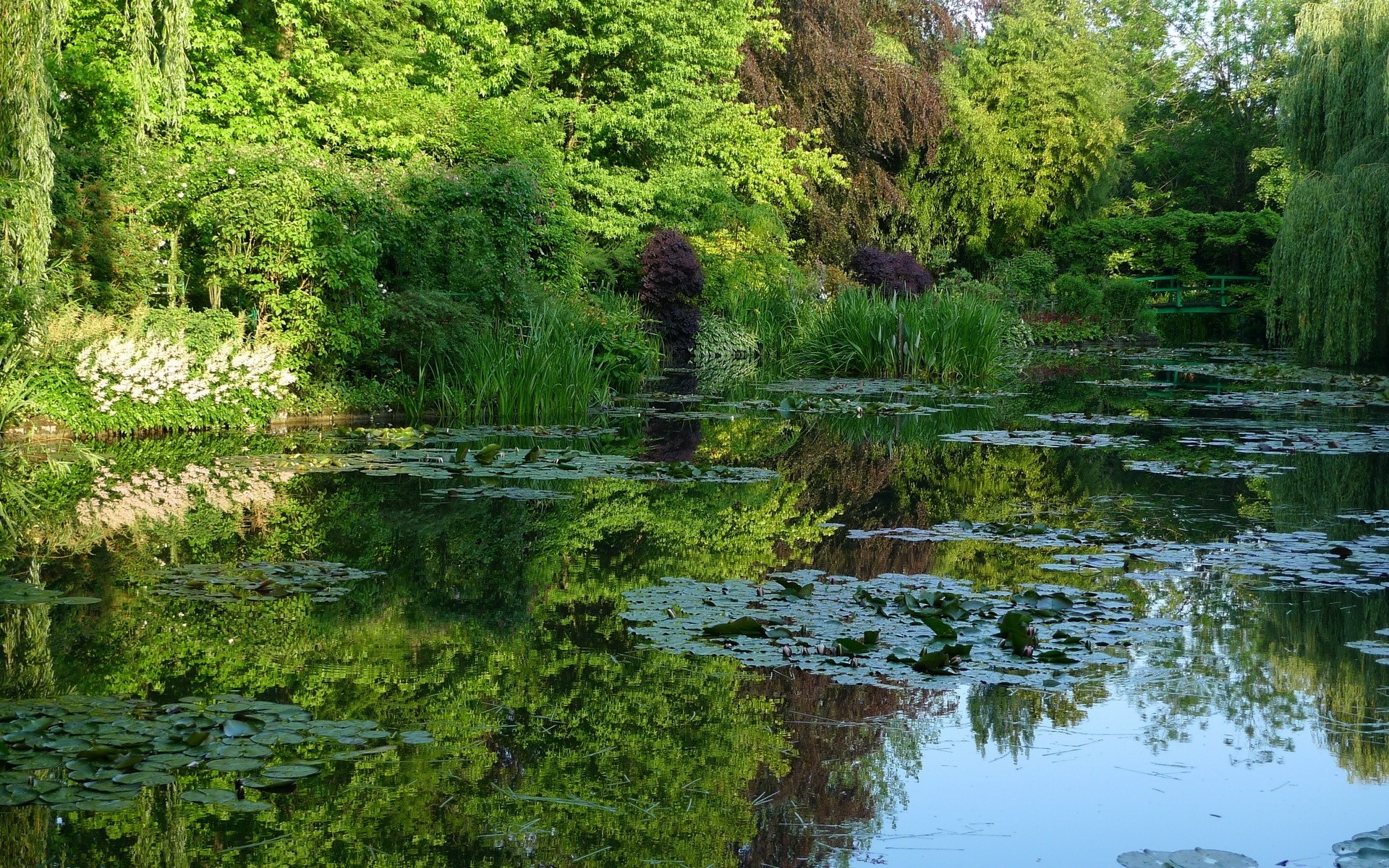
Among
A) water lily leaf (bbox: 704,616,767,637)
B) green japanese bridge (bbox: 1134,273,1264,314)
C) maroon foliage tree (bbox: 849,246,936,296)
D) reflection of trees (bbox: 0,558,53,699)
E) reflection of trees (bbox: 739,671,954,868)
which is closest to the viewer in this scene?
reflection of trees (bbox: 739,671,954,868)

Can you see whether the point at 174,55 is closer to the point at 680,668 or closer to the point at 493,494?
the point at 493,494

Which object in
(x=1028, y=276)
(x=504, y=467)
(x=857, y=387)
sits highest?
(x=1028, y=276)

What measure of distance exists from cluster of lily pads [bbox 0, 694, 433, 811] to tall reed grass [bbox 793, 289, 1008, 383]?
13006 millimetres

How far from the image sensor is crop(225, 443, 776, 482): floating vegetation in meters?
7.36

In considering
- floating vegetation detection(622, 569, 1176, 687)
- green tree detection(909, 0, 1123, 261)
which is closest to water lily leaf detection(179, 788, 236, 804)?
floating vegetation detection(622, 569, 1176, 687)

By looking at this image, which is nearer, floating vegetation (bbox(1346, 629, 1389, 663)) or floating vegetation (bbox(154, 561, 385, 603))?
floating vegetation (bbox(1346, 629, 1389, 663))

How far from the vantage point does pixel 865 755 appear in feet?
10.3

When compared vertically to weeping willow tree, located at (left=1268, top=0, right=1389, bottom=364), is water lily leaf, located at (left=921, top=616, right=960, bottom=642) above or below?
below

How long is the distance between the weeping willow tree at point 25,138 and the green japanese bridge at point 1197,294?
25072mm

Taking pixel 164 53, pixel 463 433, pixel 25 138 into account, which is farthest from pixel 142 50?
pixel 463 433

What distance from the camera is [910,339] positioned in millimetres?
15578

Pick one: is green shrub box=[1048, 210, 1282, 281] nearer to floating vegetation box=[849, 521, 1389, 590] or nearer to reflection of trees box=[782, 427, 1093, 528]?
reflection of trees box=[782, 427, 1093, 528]

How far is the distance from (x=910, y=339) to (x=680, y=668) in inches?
482

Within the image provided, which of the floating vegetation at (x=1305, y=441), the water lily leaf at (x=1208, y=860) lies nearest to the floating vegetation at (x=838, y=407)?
the floating vegetation at (x=1305, y=441)
